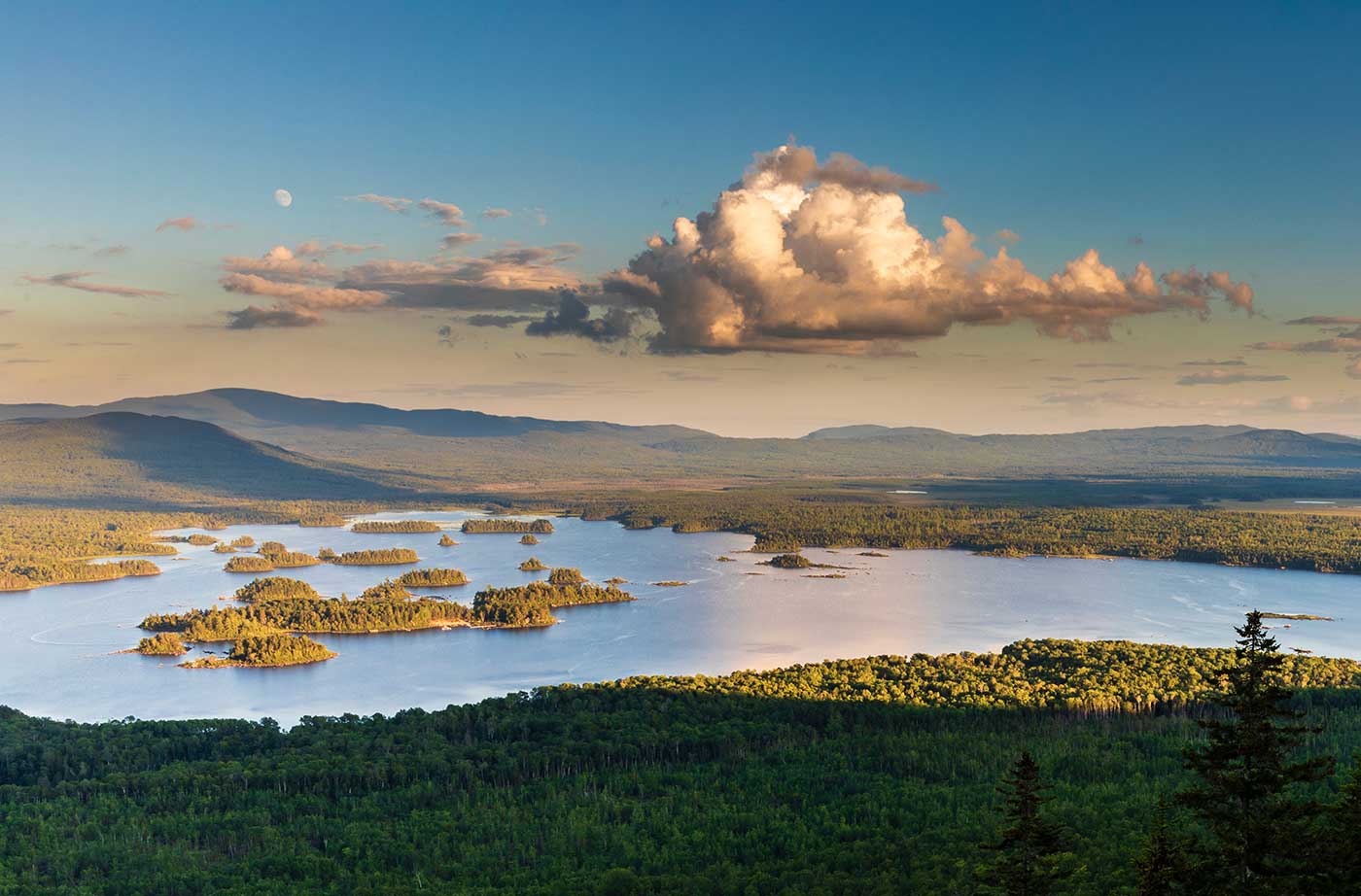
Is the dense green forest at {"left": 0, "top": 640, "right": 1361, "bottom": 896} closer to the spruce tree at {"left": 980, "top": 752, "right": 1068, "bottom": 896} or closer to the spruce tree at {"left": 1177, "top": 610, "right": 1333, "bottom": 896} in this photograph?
the spruce tree at {"left": 1177, "top": 610, "right": 1333, "bottom": 896}

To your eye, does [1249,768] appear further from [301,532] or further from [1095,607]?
[301,532]

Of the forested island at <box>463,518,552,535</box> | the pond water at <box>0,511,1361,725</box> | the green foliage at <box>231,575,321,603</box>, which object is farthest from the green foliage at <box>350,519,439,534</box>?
the green foliage at <box>231,575,321,603</box>

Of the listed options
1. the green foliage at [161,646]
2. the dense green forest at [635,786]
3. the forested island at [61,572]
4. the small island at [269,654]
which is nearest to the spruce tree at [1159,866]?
the dense green forest at [635,786]

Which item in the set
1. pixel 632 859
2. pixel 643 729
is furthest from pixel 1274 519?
pixel 632 859

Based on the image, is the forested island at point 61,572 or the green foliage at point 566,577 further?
the forested island at point 61,572

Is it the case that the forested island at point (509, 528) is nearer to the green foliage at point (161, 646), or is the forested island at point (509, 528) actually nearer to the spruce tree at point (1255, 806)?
the green foliage at point (161, 646)

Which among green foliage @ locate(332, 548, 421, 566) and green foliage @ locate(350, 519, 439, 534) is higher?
green foliage @ locate(350, 519, 439, 534)
